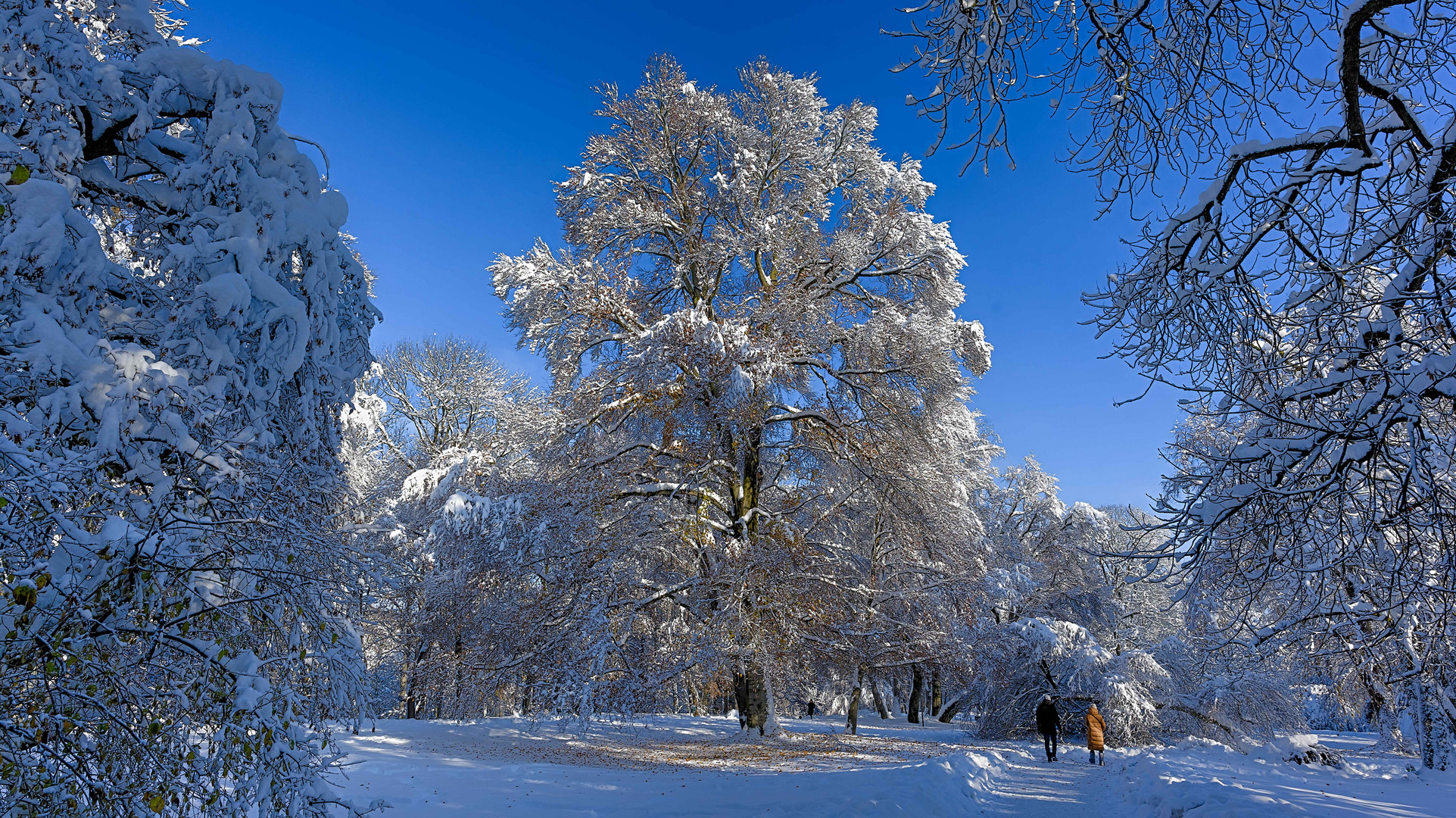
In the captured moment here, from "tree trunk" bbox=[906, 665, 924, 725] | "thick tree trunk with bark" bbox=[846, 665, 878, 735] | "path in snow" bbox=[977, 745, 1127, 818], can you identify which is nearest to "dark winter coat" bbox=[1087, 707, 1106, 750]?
"path in snow" bbox=[977, 745, 1127, 818]

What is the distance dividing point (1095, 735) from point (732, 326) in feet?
32.5

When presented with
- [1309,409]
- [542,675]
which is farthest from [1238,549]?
[542,675]

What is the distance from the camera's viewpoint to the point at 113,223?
13.8 ft

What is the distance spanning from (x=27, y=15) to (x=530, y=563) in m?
9.52

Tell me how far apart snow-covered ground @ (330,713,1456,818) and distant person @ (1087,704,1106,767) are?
0.88ft

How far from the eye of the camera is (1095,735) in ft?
41.4

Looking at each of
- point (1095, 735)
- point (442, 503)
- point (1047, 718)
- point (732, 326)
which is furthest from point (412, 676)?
point (1095, 735)

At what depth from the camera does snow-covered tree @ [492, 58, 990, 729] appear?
37.3 ft

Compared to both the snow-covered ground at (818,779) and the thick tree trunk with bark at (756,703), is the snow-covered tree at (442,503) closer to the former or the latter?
the snow-covered ground at (818,779)

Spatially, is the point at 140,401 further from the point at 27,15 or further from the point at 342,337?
the point at 27,15

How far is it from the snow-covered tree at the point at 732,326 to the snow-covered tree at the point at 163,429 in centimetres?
715

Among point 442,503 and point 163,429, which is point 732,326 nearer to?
point 163,429

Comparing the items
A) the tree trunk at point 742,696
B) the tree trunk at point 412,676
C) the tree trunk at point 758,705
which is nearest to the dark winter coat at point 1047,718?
the tree trunk at point 758,705

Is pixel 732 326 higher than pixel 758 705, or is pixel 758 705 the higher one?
pixel 732 326
